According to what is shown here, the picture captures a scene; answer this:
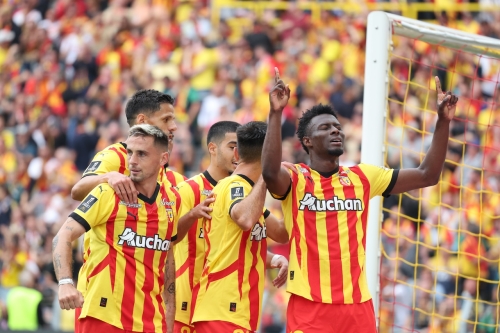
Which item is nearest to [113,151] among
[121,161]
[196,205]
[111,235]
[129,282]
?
[121,161]

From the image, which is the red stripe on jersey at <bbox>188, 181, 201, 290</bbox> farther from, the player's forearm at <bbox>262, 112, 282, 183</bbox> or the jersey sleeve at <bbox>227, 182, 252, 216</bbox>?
the player's forearm at <bbox>262, 112, 282, 183</bbox>

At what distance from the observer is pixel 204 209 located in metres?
6.45

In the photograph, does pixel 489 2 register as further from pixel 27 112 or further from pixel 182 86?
pixel 27 112

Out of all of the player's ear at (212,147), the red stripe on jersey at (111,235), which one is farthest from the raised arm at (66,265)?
the player's ear at (212,147)

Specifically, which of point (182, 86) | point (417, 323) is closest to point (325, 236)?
point (417, 323)

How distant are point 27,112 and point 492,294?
34.9 ft

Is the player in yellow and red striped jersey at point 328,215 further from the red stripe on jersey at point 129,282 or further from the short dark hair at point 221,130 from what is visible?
the red stripe on jersey at point 129,282

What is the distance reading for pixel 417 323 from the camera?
1154 cm

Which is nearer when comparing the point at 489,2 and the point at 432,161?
the point at 432,161

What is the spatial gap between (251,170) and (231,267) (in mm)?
707

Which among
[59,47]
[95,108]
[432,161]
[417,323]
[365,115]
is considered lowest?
[417,323]

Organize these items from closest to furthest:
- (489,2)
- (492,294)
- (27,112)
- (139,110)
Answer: (139,110)
(492,294)
(489,2)
(27,112)

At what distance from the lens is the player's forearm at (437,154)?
6387 mm

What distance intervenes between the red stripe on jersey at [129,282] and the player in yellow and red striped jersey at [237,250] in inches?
24.0
